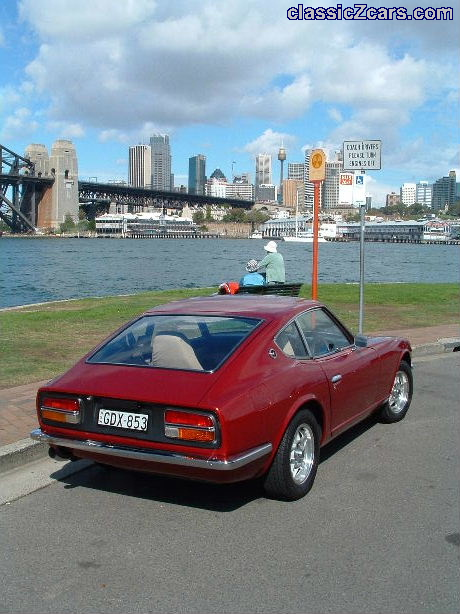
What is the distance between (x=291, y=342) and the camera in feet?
16.7

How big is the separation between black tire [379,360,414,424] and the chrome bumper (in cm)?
261

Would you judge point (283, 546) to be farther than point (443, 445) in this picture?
No

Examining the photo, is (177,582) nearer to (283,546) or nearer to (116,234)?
(283,546)

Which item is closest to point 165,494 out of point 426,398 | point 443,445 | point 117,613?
point 117,613

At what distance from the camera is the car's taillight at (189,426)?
13.5 ft

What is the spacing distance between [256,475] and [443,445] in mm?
2238

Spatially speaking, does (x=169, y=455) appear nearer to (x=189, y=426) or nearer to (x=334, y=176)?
(x=189, y=426)

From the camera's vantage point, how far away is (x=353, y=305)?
51.9 feet

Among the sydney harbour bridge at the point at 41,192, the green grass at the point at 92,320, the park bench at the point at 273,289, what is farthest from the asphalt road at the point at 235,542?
the sydney harbour bridge at the point at 41,192

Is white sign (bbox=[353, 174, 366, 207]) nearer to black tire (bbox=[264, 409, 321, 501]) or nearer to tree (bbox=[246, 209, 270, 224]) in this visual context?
black tire (bbox=[264, 409, 321, 501])

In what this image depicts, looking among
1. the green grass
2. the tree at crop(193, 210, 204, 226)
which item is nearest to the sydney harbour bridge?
the tree at crop(193, 210, 204, 226)

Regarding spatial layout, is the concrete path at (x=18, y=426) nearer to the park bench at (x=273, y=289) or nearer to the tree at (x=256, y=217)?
the park bench at (x=273, y=289)

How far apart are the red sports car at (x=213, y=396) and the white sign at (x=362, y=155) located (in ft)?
17.6

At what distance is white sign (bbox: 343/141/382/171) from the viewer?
1046cm
